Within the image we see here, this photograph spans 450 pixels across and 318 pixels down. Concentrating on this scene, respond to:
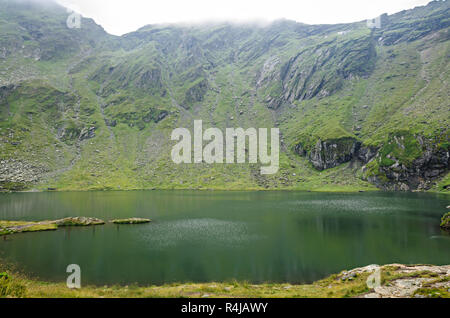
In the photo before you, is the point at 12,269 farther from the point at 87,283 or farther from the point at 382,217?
the point at 382,217

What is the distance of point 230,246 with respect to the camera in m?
44.9

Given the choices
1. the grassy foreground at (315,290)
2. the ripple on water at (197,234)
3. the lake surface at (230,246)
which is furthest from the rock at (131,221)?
the grassy foreground at (315,290)

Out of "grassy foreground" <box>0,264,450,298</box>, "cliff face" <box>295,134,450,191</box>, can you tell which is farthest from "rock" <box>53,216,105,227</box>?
"cliff face" <box>295,134,450,191</box>

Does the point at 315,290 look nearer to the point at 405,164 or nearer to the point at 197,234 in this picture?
the point at 197,234

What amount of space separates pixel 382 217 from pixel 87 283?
6846 cm

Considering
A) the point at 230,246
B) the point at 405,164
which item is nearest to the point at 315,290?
the point at 230,246

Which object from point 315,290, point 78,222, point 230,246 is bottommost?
point 78,222

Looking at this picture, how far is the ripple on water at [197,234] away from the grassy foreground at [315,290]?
63.4ft

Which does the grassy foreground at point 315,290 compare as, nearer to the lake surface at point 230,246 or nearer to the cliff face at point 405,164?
the lake surface at point 230,246

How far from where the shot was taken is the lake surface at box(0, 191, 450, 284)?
3309 centimetres

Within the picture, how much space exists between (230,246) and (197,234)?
11.0m

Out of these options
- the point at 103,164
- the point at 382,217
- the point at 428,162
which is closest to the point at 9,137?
the point at 103,164

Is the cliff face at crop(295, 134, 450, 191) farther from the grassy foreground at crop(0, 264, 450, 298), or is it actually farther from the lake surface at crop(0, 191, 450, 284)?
the grassy foreground at crop(0, 264, 450, 298)

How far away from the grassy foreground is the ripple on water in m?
19.3
